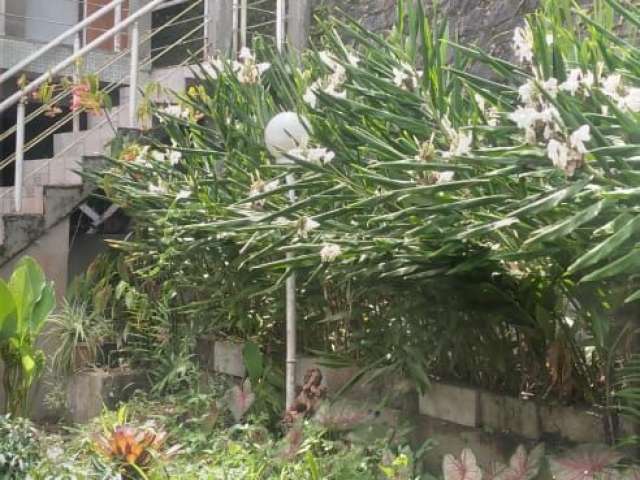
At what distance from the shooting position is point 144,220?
536cm

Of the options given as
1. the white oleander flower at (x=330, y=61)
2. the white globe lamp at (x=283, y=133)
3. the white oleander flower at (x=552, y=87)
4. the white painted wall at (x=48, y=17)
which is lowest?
the white oleander flower at (x=552, y=87)

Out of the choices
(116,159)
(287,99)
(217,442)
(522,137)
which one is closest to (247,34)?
(116,159)

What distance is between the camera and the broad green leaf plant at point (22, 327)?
501 cm

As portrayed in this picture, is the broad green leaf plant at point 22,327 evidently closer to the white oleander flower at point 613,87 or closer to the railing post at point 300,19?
the railing post at point 300,19

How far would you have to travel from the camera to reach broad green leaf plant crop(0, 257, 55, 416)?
5.01 metres

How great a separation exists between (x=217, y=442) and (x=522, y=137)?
7.39 feet

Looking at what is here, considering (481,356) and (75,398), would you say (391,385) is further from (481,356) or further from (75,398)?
(75,398)

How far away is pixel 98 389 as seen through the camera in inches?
216

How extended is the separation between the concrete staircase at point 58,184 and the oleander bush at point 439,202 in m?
1.18

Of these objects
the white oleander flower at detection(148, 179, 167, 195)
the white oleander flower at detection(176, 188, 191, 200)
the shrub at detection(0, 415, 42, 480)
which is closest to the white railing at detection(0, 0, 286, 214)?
the white oleander flower at detection(148, 179, 167, 195)

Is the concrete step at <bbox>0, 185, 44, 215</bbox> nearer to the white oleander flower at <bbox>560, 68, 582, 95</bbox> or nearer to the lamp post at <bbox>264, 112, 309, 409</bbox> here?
the lamp post at <bbox>264, 112, 309, 409</bbox>

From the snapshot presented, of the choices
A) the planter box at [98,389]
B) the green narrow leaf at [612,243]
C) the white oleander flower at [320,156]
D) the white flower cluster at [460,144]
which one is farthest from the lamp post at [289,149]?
the planter box at [98,389]

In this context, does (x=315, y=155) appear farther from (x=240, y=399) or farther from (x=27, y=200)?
(x=27, y=200)

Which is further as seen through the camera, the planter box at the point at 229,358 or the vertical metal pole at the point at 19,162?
the vertical metal pole at the point at 19,162
